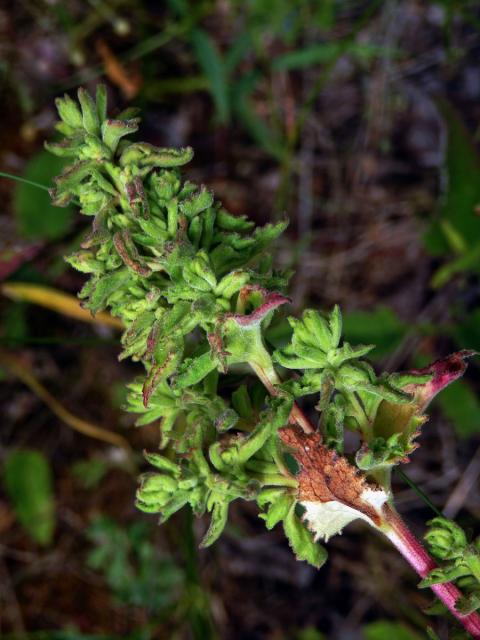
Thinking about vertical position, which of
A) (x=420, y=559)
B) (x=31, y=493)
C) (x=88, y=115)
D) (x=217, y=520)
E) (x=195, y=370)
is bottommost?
(x=31, y=493)

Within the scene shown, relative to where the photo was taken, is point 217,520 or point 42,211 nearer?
point 217,520

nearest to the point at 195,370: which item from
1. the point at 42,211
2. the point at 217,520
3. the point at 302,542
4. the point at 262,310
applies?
the point at 262,310

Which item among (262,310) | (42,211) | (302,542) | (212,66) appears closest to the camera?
(262,310)

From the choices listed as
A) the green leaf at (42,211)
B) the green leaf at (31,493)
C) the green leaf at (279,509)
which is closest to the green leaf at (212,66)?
the green leaf at (42,211)

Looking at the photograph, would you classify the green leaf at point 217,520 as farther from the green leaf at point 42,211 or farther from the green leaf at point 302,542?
the green leaf at point 42,211

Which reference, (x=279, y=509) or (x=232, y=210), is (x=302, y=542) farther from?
(x=232, y=210)

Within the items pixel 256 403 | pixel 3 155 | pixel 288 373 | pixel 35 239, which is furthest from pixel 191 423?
pixel 3 155

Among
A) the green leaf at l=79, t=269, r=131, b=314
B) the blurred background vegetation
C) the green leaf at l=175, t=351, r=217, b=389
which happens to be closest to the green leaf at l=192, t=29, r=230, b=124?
the blurred background vegetation

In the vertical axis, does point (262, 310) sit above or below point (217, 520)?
above

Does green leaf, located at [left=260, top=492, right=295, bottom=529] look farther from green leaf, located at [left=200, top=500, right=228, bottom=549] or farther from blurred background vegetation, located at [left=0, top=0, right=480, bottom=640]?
blurred background vegetation, located at [left=0, top=0, right=480, bottom=640]
